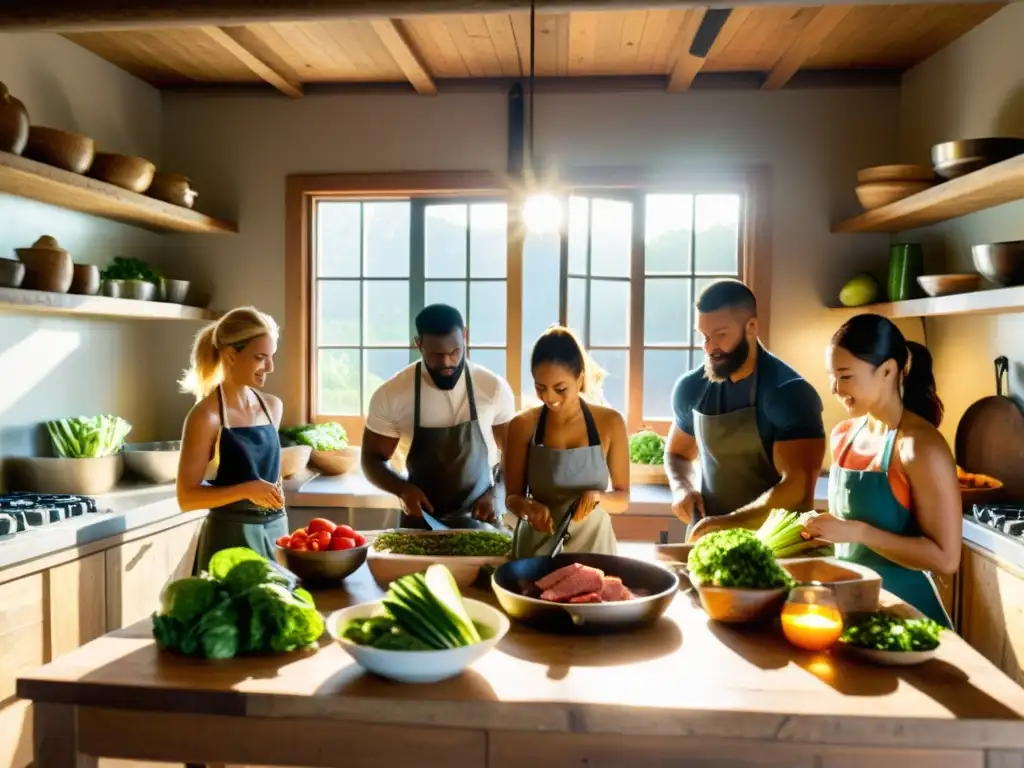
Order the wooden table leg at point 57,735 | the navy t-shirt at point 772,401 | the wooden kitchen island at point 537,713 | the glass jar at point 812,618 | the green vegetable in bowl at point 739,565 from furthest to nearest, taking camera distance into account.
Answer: the navy t-shirt at point 772,401
the green vegetable in bowl at point 739,565
the glass jar at point 812,618
the wooden table leg at point 57,735
the wooden kitchen island at point 537,713

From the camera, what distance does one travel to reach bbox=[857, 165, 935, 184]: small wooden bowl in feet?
12.1

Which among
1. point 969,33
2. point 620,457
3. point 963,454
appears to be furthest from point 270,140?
point 963,454

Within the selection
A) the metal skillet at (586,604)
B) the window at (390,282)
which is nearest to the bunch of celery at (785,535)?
the metal skillet at (586,604)

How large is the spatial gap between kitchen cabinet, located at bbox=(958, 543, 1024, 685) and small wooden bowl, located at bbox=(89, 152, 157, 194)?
3.76m

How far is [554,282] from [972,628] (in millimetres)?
2605

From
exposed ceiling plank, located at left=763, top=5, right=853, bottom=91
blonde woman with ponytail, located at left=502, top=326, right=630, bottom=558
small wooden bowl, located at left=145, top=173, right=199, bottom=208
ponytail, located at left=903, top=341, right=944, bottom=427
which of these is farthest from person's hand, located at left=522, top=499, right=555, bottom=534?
small wooden bowl, located at left=145, top=173, right=199, bottom=208

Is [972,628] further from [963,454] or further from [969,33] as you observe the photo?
[969,33]

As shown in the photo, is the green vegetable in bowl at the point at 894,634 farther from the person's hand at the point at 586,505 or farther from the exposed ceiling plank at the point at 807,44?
the exposed ceiling plank at the point at 807,44

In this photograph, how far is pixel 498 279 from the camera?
184 inches

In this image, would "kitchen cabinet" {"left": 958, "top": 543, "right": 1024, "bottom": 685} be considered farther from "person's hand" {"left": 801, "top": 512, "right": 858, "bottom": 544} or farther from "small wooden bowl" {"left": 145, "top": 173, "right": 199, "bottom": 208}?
"small wooden bowl" {"left": 145, "top": 173, "right": 199, "bottom": 208}

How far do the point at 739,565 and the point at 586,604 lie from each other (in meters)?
0.35

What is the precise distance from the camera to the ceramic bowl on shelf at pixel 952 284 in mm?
3311

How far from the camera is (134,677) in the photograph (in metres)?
1.49

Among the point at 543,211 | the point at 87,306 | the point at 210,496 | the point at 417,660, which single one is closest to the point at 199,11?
the point at 87,306
